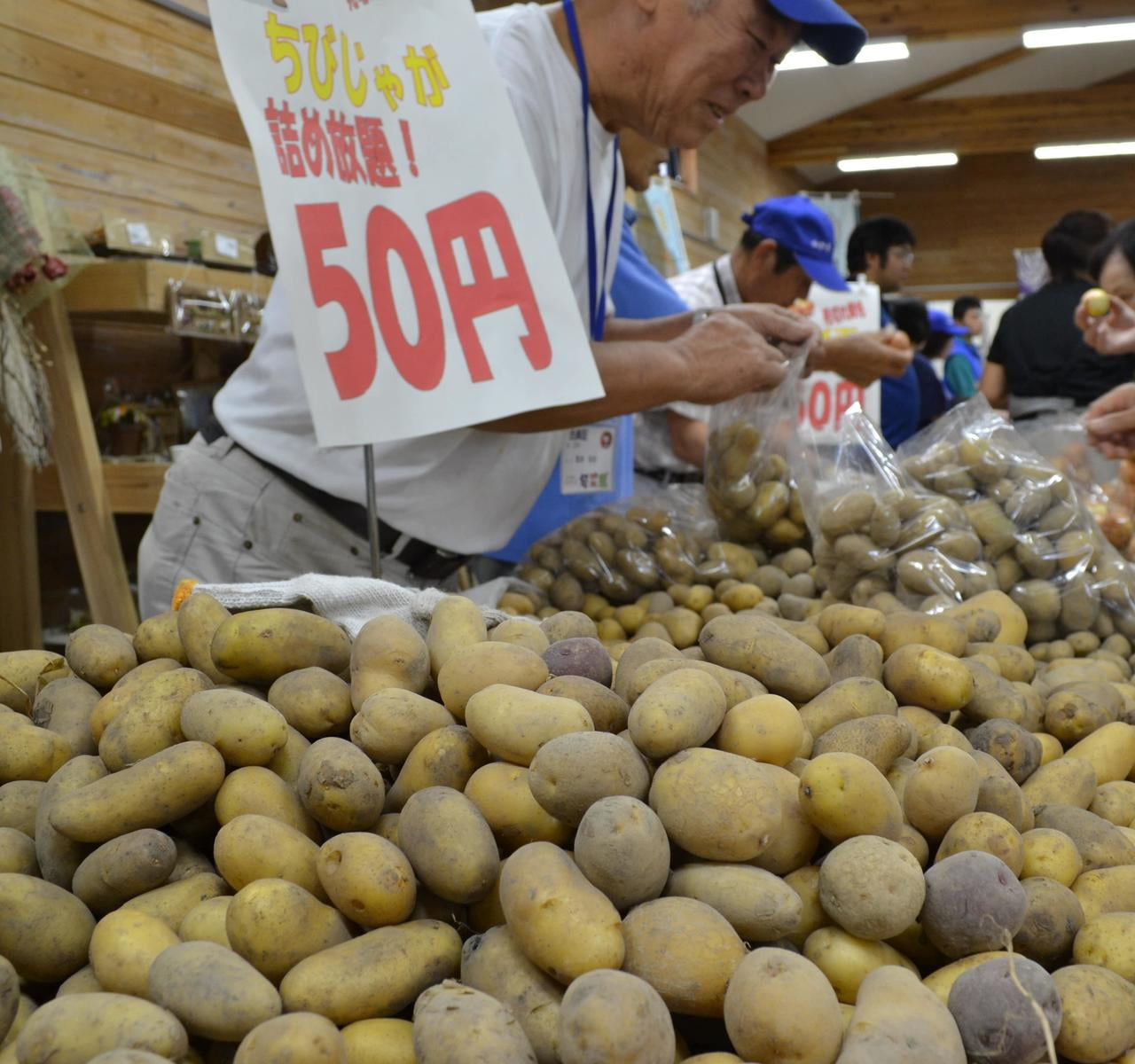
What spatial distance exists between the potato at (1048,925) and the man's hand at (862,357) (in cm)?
156

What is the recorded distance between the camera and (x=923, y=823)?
721mm

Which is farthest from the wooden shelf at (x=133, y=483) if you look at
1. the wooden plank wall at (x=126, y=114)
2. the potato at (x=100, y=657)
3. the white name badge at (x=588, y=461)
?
the potato at (x=100, y=657)

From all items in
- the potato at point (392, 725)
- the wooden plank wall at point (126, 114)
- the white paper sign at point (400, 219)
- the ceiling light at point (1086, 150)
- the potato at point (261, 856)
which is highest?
the ceiling light at point (1086, 150)

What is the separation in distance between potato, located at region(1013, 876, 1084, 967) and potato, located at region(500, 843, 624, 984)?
26cm

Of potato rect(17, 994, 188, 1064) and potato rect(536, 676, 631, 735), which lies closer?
potato rect(17, 994, 188, 1064)

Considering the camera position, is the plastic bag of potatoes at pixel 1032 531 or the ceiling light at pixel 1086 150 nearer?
the plastic bag of potatoes at pixel 1032 531

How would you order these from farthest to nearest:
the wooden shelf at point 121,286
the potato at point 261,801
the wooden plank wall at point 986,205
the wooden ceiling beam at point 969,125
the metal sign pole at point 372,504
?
the wooden plank wall at point 986,205 → the wooden ceiling beam at point 969,125 → the wooden shelf at point 121,286 → the metal sign pole at point 372,504 → the potato at point 261,801

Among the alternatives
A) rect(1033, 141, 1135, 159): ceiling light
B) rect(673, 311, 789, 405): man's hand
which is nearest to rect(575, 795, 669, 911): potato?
rect(673, 311, 789, 405): man's hand

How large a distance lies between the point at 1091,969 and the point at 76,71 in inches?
118

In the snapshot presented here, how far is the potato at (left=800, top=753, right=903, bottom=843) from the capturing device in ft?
2.12

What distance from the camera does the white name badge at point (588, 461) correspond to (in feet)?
6.60

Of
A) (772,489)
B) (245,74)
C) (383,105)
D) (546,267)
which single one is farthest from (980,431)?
(245,74)

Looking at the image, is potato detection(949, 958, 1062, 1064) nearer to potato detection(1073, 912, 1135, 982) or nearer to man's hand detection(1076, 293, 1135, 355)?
potato detection(1073, 912, 1135, 982)

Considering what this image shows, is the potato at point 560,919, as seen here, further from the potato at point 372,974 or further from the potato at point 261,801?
the potato at point 261,801
